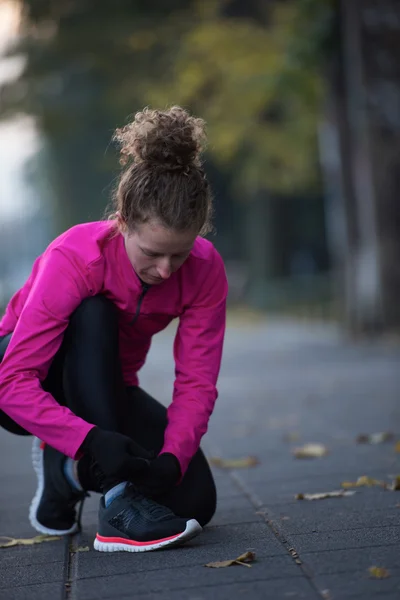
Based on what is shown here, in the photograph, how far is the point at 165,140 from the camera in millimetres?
3562

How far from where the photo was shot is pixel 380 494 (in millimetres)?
4250

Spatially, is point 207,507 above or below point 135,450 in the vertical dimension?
below

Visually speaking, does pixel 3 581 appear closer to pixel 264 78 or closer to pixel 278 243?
pixel 264 78

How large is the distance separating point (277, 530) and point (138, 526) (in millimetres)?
494

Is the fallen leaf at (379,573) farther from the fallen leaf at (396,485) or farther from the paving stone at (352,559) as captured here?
the fallen leaf at (396,485)

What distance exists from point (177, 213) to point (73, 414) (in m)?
0.71

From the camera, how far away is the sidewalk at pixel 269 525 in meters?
2.91

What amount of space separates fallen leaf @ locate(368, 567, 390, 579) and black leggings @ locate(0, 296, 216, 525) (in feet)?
3.28

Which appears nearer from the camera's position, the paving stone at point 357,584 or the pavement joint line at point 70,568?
the paving stone at point 357,584

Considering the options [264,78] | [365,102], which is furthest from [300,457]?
[264,78]

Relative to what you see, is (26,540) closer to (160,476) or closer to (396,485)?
(160,476)

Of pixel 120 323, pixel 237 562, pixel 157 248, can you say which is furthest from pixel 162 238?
pixel 237 562

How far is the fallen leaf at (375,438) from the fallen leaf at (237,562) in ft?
9.21

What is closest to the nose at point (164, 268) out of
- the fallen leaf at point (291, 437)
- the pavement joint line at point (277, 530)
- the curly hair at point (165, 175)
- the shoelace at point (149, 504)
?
the curly hair at point (165, 175)
